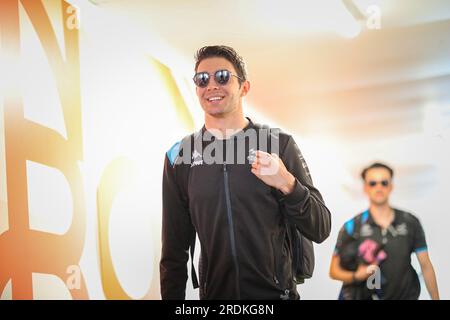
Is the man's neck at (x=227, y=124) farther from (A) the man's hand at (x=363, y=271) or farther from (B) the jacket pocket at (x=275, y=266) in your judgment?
(A) the man's hand at (x=363, y=271)

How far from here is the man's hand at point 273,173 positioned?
1725 mm

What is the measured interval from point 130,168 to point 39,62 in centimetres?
80

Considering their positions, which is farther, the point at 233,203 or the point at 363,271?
the point at 363,271

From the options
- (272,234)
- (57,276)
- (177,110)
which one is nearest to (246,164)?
(272,234)

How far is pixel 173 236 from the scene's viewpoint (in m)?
1.98

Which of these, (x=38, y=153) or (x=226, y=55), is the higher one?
(x=226, y=55)

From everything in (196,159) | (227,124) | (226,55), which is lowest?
(196,159)

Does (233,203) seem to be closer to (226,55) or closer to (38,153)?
(226,55)

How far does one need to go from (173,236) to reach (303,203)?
0.54 meters

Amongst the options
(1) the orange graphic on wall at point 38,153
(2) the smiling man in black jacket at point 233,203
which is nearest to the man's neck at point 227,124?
(2) the smiling man in black jacket at point 233,203

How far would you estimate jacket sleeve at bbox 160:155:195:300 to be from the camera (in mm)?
1971

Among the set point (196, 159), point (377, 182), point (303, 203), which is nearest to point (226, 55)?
point (196, 159)

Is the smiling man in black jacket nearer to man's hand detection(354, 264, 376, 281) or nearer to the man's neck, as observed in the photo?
the man's neck

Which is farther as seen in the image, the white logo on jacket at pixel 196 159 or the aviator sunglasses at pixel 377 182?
the aviator sunglasses at pixel 377 182
